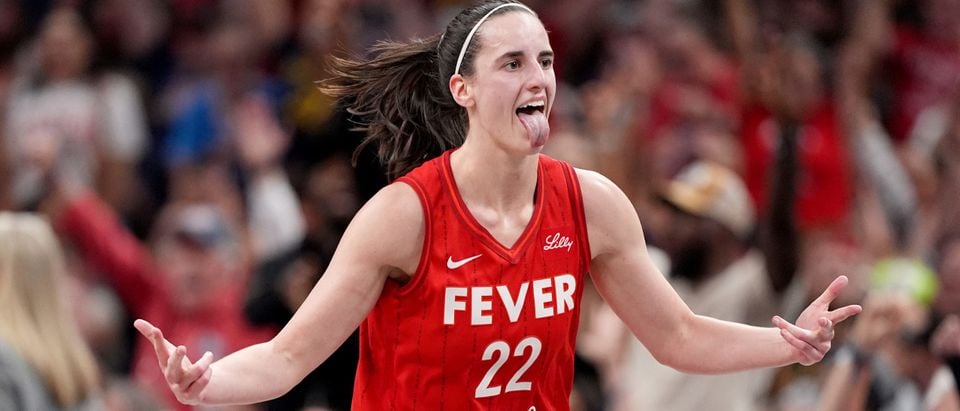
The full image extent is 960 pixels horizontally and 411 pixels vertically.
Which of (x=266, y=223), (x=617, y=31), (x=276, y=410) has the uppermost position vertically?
(x=617, y=31)

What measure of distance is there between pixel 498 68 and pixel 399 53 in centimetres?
51

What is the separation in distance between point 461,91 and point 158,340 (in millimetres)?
1088

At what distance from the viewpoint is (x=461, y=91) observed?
451 cm

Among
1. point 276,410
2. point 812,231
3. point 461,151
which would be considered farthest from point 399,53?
point 812,231

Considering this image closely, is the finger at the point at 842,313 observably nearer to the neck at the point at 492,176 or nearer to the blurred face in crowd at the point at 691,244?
the neck at the point at 492,176

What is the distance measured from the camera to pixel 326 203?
779 centimetres

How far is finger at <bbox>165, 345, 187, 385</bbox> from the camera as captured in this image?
159 inches

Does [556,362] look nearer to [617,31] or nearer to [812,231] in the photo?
[812,231]

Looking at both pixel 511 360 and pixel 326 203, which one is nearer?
pixel 511 360

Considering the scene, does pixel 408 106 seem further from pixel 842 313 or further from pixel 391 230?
pixel 842 313

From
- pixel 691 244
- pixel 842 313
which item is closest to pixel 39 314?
pixel 691 244

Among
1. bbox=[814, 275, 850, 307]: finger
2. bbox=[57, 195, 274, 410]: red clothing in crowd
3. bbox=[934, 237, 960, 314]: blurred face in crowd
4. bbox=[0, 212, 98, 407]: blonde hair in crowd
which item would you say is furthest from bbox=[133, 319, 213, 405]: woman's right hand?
bbox=[57, 195, 274, 410]: red clothing in crowd

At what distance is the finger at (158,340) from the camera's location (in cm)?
399


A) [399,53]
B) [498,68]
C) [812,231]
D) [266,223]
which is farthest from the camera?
[266,223]
